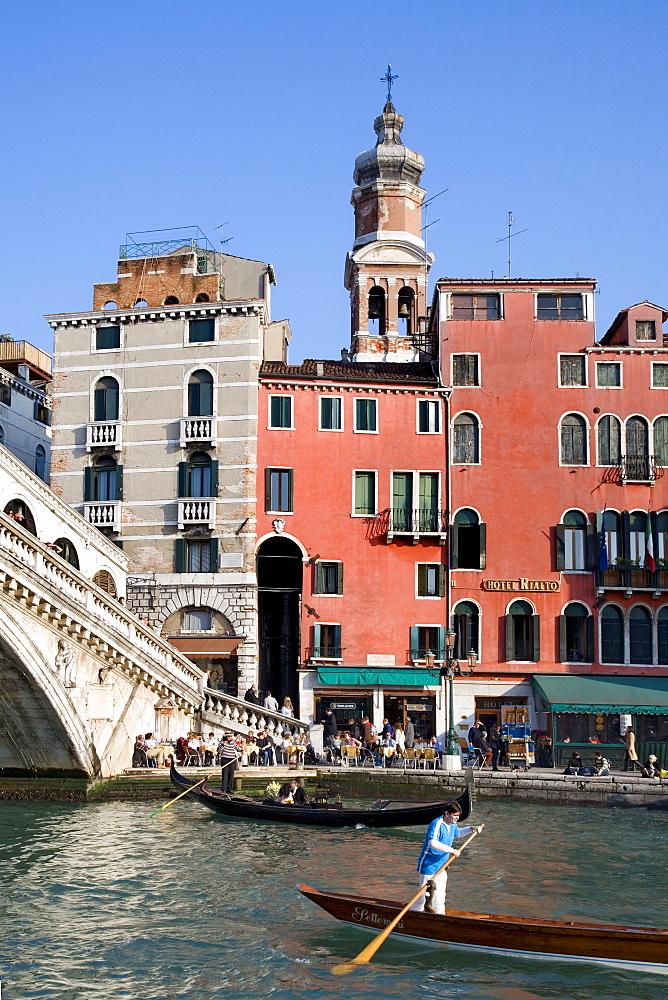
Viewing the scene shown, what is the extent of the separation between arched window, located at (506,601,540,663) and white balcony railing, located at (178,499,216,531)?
9.25 metres

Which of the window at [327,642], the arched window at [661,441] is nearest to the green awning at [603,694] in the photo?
the window at [327,642]

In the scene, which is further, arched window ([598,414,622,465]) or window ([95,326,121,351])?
window ([95,326,121,351])

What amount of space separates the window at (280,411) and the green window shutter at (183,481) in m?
2.88

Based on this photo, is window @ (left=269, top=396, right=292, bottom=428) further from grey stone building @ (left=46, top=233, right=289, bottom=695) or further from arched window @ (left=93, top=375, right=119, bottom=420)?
arched window @ (left=93, top=375, right=119, bottom=420)

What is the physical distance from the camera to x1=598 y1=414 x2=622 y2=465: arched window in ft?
114

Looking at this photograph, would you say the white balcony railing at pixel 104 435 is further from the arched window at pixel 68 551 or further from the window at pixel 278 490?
the window at pixel 278 490

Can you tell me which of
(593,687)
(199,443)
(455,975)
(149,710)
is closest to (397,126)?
(199,443)

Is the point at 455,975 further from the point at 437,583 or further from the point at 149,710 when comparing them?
the point at 437,583

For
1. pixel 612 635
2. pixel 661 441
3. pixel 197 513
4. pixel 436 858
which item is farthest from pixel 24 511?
pixel 436 858

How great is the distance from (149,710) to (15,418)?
17.2 meters

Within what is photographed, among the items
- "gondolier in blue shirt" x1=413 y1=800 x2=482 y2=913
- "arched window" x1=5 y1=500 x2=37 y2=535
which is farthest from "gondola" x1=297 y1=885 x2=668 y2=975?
"arched window" x1=5 y1=500 x2=37 y2=535

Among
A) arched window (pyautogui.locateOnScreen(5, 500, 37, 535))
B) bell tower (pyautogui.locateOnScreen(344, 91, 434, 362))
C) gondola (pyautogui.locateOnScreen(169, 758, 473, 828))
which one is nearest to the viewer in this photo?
gondola (pyautogui.locateOnScreen(169, 758, 473, 828))

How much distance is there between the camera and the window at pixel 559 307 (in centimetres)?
3584

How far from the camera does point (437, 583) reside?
113 ft
